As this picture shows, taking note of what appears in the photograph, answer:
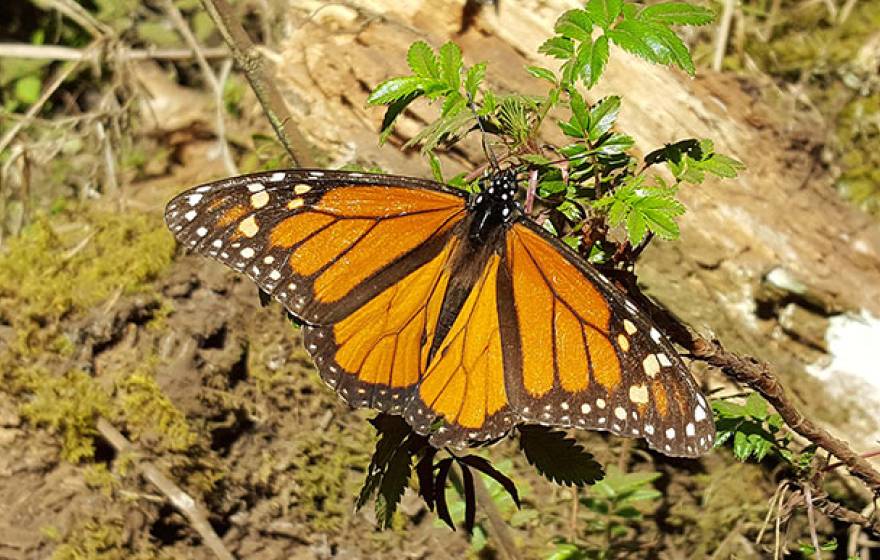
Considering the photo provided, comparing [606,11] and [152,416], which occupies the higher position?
[606,11]

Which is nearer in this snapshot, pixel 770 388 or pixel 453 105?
pixel 453 105

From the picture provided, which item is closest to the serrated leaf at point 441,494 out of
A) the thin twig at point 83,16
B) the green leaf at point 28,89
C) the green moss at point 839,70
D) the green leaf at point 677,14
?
the green leaf at point 677,14

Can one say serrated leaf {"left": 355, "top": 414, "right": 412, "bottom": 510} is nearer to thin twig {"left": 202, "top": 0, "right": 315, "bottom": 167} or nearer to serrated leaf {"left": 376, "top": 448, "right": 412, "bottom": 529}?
serrated leaf {"left": 376, "top": 448, "right": 412, "bottom": 529}

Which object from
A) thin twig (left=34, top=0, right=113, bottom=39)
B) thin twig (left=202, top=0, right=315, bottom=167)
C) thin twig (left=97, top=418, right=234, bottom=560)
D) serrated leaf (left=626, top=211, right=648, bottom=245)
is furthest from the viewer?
thin twig (left=34, top=0, right=113, bottom=39)

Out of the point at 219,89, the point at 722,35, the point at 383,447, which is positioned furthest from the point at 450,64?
the point at 722,35

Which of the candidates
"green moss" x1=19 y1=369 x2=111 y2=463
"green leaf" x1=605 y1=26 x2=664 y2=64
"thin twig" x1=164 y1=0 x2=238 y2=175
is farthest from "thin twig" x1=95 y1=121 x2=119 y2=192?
"green leaf" x1=605 y1=26 x2=664 y2=64

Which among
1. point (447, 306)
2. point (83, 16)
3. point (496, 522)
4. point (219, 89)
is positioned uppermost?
point (83, 16)

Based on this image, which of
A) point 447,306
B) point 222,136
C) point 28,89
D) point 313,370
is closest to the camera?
point 447,306

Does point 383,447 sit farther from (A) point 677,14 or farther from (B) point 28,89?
(B) point 28,89
